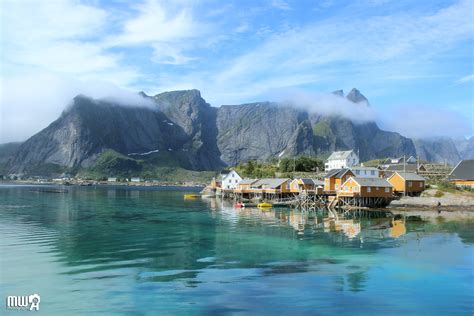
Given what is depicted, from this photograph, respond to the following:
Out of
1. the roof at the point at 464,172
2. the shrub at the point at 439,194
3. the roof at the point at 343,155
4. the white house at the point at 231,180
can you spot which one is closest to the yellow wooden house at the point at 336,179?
the shrub at the point at 439,194

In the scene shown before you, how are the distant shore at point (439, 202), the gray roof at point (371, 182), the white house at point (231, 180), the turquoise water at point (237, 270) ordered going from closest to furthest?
the turquoise water at point (237, 270) → the distant shore at point (439, 202) → the gray roof at point (371, 182) → the white house at point (231, 180)

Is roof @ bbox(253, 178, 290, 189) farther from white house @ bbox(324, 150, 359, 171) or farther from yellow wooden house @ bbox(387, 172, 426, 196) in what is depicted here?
white house @ bbox(324, 150, 359, 171)

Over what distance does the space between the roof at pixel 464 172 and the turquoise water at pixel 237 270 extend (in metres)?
40.3

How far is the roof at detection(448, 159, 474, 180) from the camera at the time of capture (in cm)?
7850

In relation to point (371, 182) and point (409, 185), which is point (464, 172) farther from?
point (371, 182)

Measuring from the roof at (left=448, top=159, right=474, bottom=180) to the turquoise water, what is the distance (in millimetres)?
40304

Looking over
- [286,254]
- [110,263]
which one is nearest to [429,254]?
[286,254]

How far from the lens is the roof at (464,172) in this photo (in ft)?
258

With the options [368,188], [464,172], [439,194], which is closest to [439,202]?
[439,194]

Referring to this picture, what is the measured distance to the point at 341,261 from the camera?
27469 millimetres

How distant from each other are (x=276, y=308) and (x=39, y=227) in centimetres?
3298

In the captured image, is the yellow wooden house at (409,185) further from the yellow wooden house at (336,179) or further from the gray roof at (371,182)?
the yellow wooden house at (336,179)

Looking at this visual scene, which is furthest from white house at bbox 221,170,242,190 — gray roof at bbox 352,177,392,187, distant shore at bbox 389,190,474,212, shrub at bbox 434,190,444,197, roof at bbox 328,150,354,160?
shrub at bbox 434,190,444,197

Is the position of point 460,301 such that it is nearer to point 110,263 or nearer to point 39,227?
point 110,263
